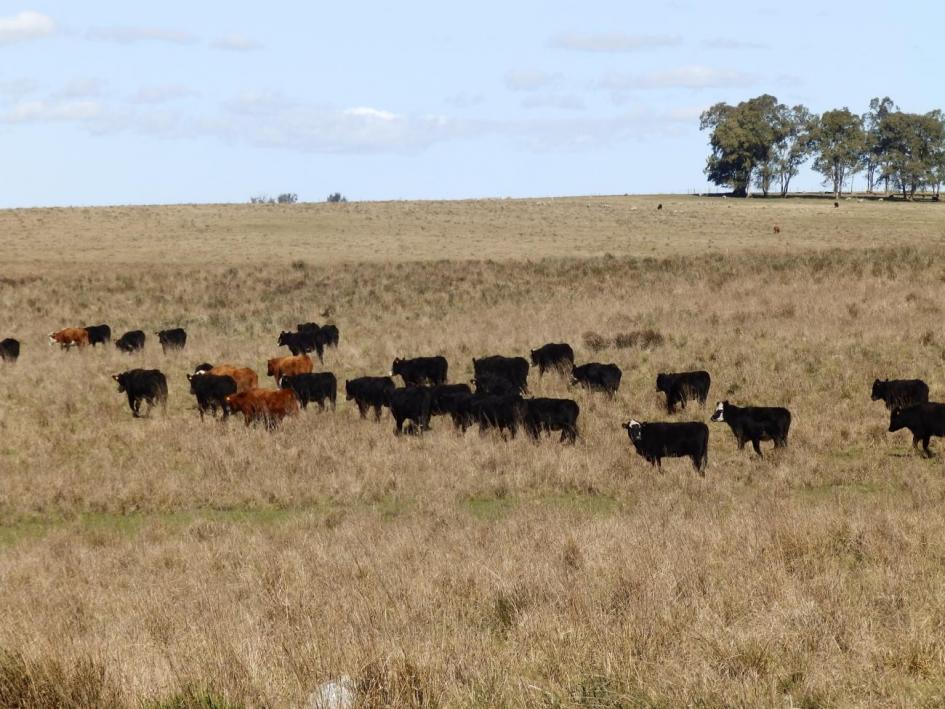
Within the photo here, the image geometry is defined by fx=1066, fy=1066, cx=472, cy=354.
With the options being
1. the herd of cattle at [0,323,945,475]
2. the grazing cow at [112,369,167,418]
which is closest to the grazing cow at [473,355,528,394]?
the herd of cattle at [0,323,945,475]

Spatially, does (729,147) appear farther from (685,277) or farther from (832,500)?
(832,500)

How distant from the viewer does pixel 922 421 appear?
52.1ft

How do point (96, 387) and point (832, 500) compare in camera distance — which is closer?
point (832, 500)

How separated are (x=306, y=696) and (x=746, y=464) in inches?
431

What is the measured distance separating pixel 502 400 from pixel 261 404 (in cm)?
459

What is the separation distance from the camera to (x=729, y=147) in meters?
112

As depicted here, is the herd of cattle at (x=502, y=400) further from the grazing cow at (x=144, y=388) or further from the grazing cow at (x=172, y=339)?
the grazing cow at (x=172, y=339)

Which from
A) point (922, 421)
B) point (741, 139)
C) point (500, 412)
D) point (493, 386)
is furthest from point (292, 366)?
point (741, 139)

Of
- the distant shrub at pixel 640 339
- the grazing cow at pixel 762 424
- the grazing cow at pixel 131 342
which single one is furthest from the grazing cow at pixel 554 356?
the grazing cow at pixel 131 342

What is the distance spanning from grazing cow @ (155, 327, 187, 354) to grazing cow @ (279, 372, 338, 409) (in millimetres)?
9636

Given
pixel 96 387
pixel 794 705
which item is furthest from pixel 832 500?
pixel 96 387

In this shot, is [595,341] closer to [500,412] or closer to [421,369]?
[421,369]

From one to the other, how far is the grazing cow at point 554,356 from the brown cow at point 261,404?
22.0 ft

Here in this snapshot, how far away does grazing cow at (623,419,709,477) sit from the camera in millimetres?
15219
